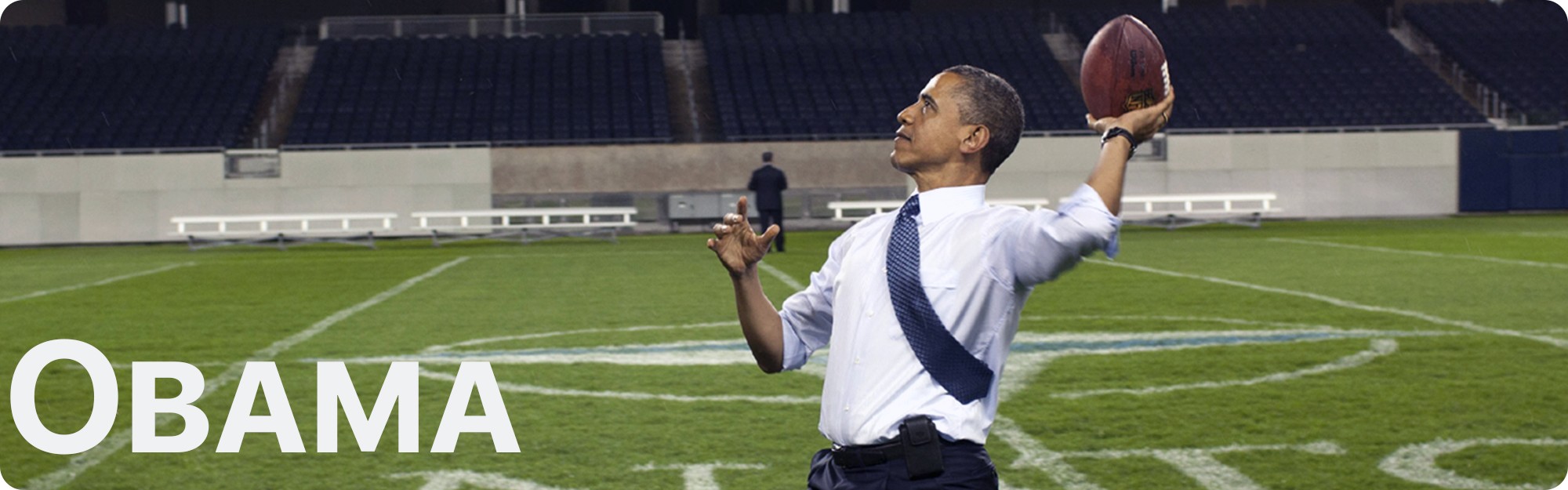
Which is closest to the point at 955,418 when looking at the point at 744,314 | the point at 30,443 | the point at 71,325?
the point at 744,314

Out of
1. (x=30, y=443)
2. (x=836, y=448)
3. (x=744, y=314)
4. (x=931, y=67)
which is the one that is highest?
(x=931, y=67)

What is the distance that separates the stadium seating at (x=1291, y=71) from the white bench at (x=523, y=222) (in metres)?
11.5

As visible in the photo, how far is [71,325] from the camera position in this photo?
11.4 m

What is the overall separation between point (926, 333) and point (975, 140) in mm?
344

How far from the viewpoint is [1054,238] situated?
2467 mm

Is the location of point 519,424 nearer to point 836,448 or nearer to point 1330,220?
point 836,448

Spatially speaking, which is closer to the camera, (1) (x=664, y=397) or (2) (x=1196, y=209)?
(1) (x=664, y=397)

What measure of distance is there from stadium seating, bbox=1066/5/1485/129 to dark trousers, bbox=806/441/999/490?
28.9 m

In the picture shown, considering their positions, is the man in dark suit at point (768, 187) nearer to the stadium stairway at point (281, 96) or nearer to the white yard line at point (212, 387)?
the white yard line at point (212, 387)

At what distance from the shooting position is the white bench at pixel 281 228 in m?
24.5

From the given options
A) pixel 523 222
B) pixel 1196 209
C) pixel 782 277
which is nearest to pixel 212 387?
pixel 782 277

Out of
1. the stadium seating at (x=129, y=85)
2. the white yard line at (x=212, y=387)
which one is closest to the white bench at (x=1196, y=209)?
the white yard line at (x=212, y=387)

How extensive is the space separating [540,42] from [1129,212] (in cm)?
1320

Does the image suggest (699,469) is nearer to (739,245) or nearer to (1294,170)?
(739,245)
